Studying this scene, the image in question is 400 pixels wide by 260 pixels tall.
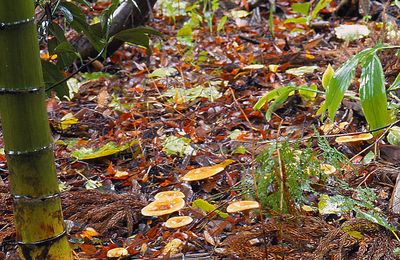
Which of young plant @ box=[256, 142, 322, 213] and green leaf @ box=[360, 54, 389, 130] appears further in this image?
young plant @ box=[256, 142, 322, 213]

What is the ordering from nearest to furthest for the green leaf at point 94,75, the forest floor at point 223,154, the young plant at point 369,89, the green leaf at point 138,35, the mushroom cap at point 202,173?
the green leaf at point 138,35 < the young plant at point 369,89 < the forest floor at point 223,154 < the mushroom cap at point 202,173 < the green leaf at point 94,75

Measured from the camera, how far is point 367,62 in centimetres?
175

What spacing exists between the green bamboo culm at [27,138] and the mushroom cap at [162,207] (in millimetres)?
548

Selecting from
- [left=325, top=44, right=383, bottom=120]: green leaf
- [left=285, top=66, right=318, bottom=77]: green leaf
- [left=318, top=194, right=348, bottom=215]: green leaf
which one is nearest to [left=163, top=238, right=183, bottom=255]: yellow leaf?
[left=318, top=194, right=348, bottom=215]: green leaf

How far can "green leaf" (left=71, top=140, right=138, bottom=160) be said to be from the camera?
2.77 m

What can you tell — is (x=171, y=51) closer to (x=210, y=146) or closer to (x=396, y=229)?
(x=210, y=146)

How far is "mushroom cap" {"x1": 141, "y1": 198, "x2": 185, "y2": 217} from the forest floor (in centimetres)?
8

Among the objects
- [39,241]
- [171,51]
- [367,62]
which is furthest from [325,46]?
[39,241]

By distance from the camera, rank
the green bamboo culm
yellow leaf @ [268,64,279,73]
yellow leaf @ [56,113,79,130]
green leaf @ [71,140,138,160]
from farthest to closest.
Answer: yellow leaf @ [268,64,279,73] < yellow leaf @ [56,113,79,130] < green leaf @ [71,140,138,160] < the green bamboo culm

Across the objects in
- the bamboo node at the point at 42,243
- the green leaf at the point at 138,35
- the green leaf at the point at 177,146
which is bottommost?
the green leaf at the point at 177,146

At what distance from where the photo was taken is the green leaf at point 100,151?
2768 millimetres

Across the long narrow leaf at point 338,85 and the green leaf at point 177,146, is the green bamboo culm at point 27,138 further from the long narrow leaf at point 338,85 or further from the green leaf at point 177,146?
the green leaf at point 177,146

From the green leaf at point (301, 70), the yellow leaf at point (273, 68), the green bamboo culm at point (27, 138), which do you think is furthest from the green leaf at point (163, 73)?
the green bamboo culm at point (27, 138)

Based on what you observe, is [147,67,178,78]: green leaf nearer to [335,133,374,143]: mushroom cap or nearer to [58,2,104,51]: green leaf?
[335,133,374,143]: mushroom cap
